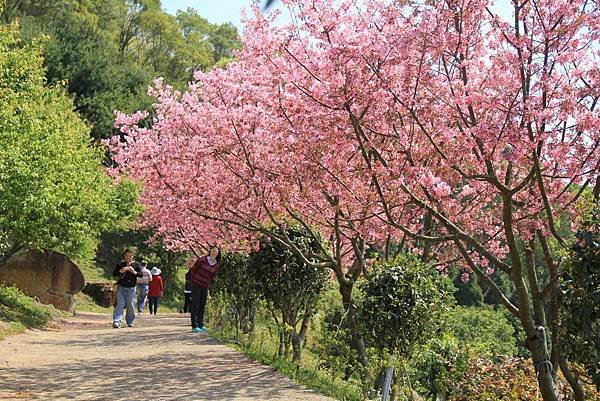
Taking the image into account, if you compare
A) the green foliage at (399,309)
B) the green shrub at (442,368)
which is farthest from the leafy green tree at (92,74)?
the green foliage at (399,309)

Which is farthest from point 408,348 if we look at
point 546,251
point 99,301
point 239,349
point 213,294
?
point 99,301

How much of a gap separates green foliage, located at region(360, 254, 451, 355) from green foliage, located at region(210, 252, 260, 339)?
5.15 m

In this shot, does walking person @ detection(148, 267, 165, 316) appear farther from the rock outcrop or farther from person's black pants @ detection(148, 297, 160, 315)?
the rock outcrop

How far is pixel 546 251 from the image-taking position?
7.92 metres

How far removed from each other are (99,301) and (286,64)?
62.2 feet

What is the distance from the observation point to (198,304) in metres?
13.5

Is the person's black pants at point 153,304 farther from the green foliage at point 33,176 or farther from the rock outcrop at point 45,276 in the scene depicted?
the green foliage at point 33,176

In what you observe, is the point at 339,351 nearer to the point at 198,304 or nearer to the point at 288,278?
the point at 288,278

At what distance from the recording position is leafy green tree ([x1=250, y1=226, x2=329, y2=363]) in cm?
Answer: 1085

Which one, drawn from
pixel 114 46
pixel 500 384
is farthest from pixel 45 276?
pixel 114 46

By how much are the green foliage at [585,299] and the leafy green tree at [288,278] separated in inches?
241

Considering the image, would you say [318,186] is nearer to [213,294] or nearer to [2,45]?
[213,294]

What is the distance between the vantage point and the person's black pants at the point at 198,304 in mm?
13095

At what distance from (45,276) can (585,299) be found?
17.4 m
